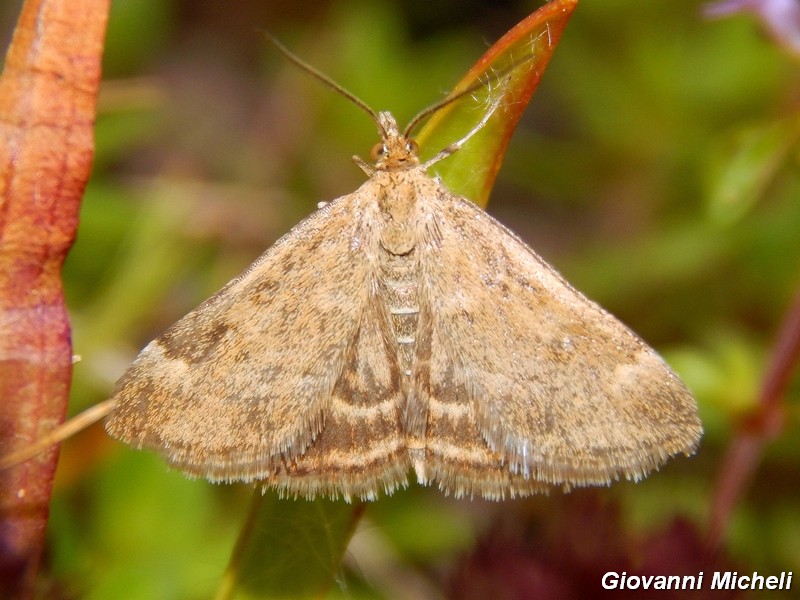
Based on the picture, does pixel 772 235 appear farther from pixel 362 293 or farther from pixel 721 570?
pixel 362 293

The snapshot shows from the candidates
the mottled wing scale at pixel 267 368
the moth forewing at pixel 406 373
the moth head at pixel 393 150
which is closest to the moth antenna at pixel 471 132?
the moth forewing at pixel 406 373

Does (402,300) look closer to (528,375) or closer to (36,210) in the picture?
(528,375)

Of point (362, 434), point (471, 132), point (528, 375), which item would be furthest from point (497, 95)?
point (362, 434)

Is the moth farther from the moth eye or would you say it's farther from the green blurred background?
the green blurred background

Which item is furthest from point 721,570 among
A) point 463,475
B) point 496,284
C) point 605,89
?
point 605,89

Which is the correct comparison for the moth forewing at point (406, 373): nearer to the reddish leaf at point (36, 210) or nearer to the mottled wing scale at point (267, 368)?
the mottled wing scale at point (267, 368)
